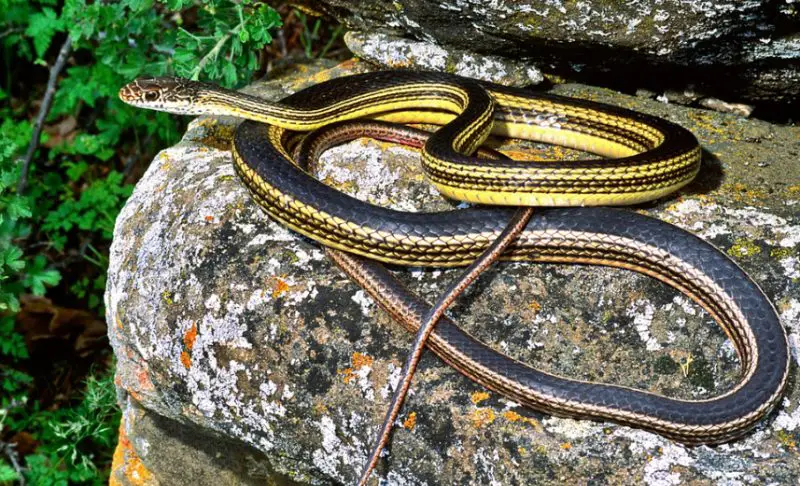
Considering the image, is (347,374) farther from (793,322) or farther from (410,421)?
(793,322)

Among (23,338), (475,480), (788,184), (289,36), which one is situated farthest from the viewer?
(289,36)

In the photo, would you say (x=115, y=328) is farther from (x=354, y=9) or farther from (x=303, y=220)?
(x=354, y=9)

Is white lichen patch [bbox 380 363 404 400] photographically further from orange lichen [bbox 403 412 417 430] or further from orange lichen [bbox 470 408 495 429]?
orange lichen [bbox 470 408 495 429]

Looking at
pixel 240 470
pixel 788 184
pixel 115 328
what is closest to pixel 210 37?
pixel 115 328

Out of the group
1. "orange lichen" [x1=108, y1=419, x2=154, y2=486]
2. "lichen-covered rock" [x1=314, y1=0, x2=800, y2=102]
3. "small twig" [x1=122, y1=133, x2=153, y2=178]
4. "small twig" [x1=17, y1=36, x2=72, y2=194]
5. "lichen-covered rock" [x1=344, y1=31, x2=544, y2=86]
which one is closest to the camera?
"lichen-covered rock" [x1=314, y1=0, x2=800, y2=102]

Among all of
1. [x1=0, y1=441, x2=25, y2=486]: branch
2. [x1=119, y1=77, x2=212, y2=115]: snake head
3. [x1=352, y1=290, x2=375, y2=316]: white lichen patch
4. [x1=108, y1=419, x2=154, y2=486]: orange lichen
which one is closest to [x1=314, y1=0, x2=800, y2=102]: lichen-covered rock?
[x1=119, y1=77, x2=212, y2=115]: snake head

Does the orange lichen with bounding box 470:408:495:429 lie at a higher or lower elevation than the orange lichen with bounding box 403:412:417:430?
higher

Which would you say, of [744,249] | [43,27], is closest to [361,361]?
[744,249]

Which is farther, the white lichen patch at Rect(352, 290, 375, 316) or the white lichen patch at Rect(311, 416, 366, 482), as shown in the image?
the white lichen patch at Rect(352, 290, 375, 316)
